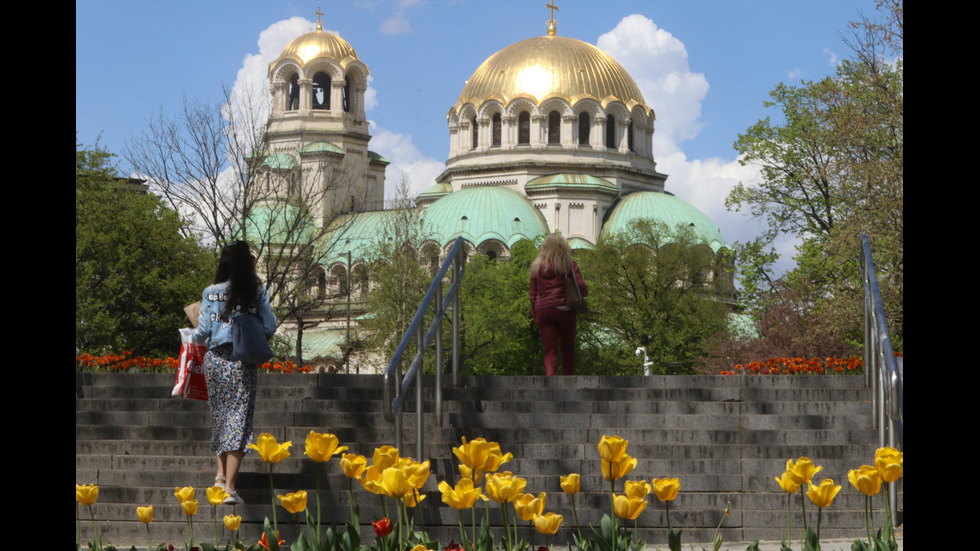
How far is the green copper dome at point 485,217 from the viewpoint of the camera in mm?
58594

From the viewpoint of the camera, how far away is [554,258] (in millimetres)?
10742

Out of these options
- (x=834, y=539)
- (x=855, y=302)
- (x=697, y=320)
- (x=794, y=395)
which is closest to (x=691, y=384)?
(x=794, y=395)

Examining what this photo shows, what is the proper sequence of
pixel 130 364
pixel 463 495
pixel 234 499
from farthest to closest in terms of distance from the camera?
pixel 130 364
pixel 234 499
pixel 463 495

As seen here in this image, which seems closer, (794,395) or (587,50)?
(794,395)

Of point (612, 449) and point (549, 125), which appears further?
point (549, 125)

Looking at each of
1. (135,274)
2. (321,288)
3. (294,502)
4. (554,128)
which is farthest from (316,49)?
(294,502)

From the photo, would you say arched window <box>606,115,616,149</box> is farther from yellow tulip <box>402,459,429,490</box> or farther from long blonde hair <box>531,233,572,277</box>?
yellow tulip <box>402,459,429,490</box>

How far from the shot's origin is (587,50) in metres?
67.1

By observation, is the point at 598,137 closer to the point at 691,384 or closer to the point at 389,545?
the point at 691,384

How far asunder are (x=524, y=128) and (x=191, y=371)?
189 feet

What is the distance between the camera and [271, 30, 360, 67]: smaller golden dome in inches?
2640

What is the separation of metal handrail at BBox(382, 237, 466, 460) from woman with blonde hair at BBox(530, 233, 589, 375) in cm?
74

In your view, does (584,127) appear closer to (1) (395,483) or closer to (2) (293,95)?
(2) (293,95)

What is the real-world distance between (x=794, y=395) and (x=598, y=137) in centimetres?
5598
